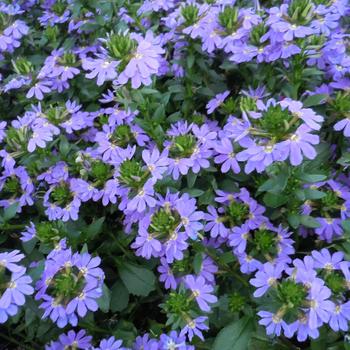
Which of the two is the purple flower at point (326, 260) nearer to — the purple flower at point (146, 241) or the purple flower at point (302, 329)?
the purple flower at point (302, 329)

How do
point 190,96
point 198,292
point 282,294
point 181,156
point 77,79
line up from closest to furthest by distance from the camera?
1. point 282,294
2. point 198,292
3. point 181,156
4. point 190,96
5. point 77,79

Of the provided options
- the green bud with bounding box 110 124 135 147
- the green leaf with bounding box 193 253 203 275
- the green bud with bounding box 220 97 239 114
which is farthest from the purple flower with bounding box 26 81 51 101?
the green leaf with bounding box 193 253 203 275

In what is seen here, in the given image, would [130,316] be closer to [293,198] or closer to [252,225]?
[252,225]

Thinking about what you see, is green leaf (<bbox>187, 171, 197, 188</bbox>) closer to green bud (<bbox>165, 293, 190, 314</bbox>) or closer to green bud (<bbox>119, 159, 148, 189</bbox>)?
green bud (<bbox>119, 159, 148, 189</bbox>)

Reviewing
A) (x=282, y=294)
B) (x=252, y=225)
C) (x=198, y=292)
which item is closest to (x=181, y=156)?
(x=252, y=225)

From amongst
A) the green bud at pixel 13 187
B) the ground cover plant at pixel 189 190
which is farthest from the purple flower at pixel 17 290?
the green bud at pixel 13 187

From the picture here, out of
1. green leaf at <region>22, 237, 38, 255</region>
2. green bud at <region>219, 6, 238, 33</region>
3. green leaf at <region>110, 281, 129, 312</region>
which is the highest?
green bud at <region>219, 6, 238, 33</region>
